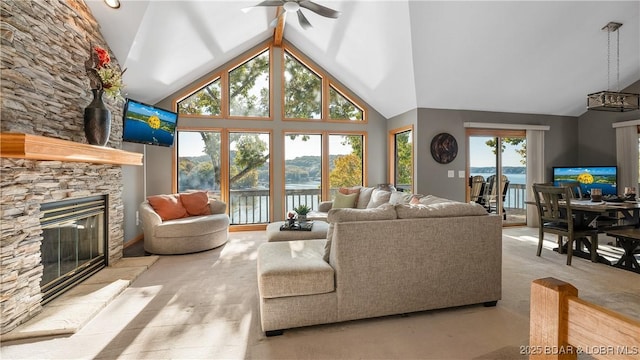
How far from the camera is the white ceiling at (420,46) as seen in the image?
3752 mm

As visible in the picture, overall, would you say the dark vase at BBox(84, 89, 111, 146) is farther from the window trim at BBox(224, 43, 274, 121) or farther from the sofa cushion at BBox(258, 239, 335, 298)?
the window trim at BBox(224, 43, 274, 121)

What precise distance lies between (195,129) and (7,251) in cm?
390

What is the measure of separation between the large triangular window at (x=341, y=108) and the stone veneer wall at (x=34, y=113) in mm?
4230

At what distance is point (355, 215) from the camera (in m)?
2.25

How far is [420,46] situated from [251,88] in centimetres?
340

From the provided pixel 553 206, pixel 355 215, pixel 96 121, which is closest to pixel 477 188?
pixel 553 206

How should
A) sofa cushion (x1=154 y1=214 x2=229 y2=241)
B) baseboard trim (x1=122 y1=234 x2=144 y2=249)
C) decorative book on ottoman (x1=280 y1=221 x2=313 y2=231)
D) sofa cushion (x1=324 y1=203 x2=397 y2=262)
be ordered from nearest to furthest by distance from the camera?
sofa cushion (x1=324 y1=203 x2=397 y2=262) < decorative book on ottoman (x1=280 y1=221 x2=313 y2=231) < sofa cushion (x1=154 y1=214 x2=229 y2=241) < baseboard trim (x1=122 y1=234 x2=144 y2=249)

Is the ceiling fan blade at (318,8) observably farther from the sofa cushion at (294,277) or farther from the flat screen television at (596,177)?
the flat screen television at (596,177)

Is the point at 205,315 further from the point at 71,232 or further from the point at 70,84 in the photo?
the point at 70,84

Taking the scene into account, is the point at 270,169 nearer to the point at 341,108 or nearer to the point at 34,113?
the point at 341,108

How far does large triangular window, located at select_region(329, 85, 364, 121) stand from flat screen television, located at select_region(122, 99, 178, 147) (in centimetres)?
313

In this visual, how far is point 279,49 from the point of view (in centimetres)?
616

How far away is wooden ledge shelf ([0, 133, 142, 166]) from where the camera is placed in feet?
6.38

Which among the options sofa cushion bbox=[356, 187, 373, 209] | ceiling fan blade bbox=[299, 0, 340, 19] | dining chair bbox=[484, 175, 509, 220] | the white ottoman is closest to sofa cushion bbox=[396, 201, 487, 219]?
the white ottoman
